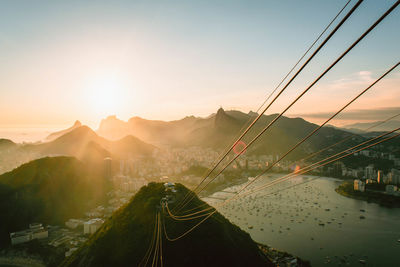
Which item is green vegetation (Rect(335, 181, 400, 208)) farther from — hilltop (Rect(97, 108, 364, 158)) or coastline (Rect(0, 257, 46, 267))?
coastline (Rect(0, 257, 46, 267))

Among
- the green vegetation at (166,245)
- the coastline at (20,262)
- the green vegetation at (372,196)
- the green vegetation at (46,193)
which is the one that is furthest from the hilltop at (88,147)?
the green vegetation at (372,196)

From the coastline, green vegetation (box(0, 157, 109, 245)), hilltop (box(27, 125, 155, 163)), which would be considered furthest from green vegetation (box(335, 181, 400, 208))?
hilltop (box(27, 125, 155, 163))

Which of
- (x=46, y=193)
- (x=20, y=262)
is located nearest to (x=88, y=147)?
(x=46, y=193)

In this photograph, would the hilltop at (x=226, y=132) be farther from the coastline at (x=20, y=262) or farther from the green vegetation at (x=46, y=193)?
the coastline at (x=20, y=262)

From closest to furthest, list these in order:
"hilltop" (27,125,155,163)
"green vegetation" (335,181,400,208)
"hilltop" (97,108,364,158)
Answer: "green vegetation" (335,181,400,208), "hilltop" (27,125,155,163), "hilltop" (97,108,364,158)

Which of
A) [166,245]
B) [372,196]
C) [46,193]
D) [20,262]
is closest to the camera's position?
[166,245]

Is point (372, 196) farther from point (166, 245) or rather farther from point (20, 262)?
point (20, 262)

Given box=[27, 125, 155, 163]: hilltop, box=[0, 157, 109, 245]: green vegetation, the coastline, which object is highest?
box=[27, 125, 155, 163]: hilltop
